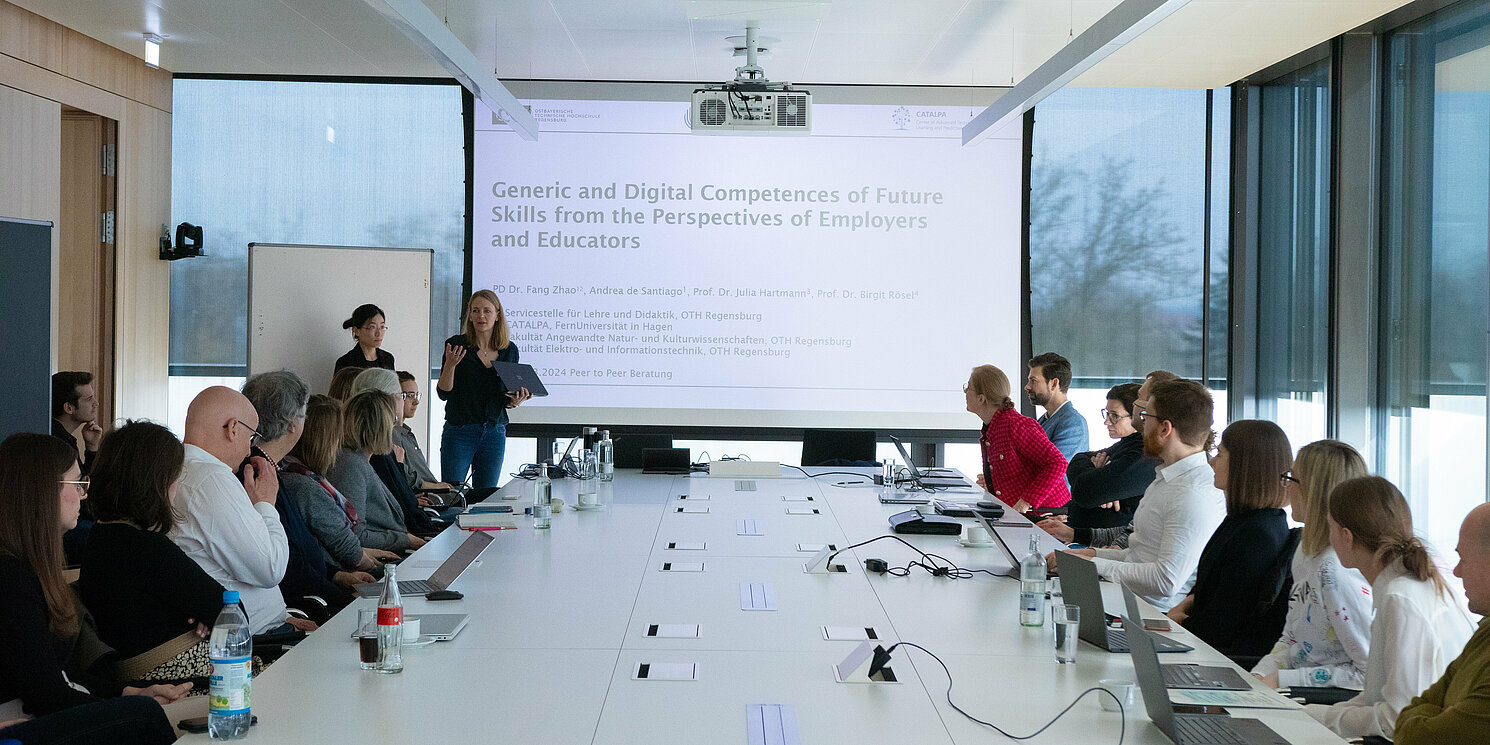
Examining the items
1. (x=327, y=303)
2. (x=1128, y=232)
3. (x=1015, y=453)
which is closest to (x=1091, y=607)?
(x=1015, y=453)

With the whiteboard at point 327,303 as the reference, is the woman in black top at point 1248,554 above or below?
below

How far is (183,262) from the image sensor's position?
7.66 m

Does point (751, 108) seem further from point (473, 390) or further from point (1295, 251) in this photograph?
point (1295, 251)

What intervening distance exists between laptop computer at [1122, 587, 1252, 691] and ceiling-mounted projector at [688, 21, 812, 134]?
4.03 meters

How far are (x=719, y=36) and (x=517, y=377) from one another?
226cm

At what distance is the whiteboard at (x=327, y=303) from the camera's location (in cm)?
696

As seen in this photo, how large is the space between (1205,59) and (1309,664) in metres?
4.88

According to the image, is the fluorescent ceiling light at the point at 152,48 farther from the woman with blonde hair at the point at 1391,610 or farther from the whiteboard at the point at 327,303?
the woman with blonde hair at the point at 1391,610

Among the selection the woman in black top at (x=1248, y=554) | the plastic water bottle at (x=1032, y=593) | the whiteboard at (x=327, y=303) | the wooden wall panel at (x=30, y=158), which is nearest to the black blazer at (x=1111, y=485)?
the woman in black top at (x=1248, y=554)

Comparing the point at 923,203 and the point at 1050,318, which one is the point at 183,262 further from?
the point at 1050,318

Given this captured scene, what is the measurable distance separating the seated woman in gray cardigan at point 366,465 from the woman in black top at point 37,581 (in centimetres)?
175

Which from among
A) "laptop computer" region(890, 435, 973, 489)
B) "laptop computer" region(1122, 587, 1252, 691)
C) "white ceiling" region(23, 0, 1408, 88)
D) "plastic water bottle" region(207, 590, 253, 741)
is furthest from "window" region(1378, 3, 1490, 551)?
"plastic water bottle" region(207, 590, 253, 741)

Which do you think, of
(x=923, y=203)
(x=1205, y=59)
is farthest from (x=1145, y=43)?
A: (x=923, y=203)

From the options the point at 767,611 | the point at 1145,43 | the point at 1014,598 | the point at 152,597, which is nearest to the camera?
the point at 152,597
